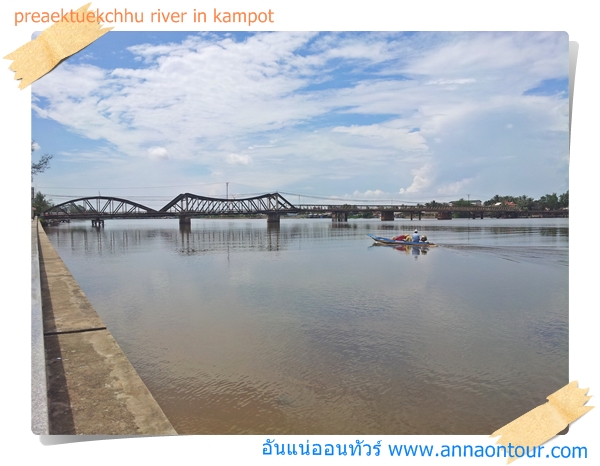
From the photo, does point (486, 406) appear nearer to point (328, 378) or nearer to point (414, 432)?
point (414, 432)

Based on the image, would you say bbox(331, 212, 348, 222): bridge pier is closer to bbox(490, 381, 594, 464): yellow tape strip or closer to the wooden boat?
the wooden boat

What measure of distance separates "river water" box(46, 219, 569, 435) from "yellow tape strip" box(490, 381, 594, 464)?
4.80 feet

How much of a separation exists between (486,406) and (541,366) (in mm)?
1681

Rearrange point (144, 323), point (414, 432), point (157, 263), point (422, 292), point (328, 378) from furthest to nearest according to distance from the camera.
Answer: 1. point (157, 263)
2. point (422, 292)
3. point (144, 323)
4. point (328, 378)
5. point (414, 432)

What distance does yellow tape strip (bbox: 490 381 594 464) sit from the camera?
276 cm

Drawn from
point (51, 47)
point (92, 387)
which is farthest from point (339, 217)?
point (51, 47)

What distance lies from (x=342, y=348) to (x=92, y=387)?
3.73 metres

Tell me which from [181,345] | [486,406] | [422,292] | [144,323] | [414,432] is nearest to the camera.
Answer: [414,432]

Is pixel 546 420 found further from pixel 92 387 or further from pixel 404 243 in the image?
pixel 404 243

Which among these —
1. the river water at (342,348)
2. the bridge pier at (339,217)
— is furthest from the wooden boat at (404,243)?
the bridge pier at (339,217)

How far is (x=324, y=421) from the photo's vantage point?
4281 millimetres

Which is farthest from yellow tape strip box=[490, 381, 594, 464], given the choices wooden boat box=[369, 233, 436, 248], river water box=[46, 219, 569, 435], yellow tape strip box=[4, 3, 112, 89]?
wooden boat box=[369, 233, 436, 248]

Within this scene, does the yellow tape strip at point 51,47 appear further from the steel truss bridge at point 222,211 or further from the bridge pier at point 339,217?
the bridge pier at point 339,217

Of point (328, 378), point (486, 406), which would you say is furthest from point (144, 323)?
point (486, 406)
